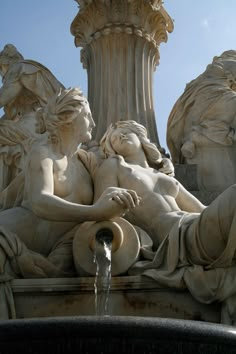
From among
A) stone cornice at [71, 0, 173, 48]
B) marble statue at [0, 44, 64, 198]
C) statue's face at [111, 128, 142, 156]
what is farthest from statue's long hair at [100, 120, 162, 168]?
marble statue at [0, 44, 64, 198]

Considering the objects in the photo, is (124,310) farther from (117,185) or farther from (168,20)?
(168,20)

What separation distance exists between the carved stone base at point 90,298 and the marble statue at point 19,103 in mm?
4508

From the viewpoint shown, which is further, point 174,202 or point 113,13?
point 113,13

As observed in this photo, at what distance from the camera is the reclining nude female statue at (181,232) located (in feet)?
16.7

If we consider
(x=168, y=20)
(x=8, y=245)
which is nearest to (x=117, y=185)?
(x=8, y=245)

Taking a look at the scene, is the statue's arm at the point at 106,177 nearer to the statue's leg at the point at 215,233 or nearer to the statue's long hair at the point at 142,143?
the statue's long hair at the point at 142,143

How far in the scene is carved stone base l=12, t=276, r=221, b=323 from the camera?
206 inches

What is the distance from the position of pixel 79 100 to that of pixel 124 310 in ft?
6.33

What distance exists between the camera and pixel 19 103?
10.6 m

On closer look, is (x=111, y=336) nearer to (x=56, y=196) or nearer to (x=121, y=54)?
(x=56, y=196)

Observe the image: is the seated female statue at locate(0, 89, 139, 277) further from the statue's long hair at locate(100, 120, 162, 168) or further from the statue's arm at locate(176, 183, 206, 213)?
the statue's arm at locate(176, 183, 206, 213)

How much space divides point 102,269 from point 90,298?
244 mm

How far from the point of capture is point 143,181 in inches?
239

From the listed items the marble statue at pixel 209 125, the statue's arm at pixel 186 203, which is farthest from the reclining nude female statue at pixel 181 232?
the marble statue at pixel 209 125
